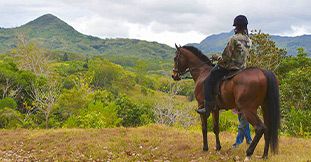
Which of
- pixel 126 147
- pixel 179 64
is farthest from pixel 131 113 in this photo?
pixel 179 64

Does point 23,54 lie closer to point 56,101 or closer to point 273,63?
point 56,101

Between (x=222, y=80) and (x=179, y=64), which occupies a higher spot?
(x=179, y=64)

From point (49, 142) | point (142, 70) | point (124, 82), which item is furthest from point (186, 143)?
point (142, 70)

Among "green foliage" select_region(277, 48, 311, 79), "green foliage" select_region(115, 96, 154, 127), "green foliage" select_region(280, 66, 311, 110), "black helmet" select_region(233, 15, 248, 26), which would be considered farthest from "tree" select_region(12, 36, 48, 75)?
"black helmet" select_region(233, 15, 248, 26)

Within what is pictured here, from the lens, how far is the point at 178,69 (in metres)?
10.4

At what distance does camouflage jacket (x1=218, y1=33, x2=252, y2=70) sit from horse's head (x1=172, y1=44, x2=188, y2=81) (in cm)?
173

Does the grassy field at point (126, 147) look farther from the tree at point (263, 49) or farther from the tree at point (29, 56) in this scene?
the tree at point (29, 56)

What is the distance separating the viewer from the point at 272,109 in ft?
27.1

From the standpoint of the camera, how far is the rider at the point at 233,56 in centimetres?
861

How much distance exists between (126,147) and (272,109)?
16.4ft

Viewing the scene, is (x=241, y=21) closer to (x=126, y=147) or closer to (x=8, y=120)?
(x=126, y=147)

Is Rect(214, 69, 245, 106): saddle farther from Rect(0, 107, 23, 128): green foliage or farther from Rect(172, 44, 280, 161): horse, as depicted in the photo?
Rect(0, 107, 23, 128): green foliage

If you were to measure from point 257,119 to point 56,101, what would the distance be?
36.2 metres

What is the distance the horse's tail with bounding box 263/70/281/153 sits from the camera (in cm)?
807
